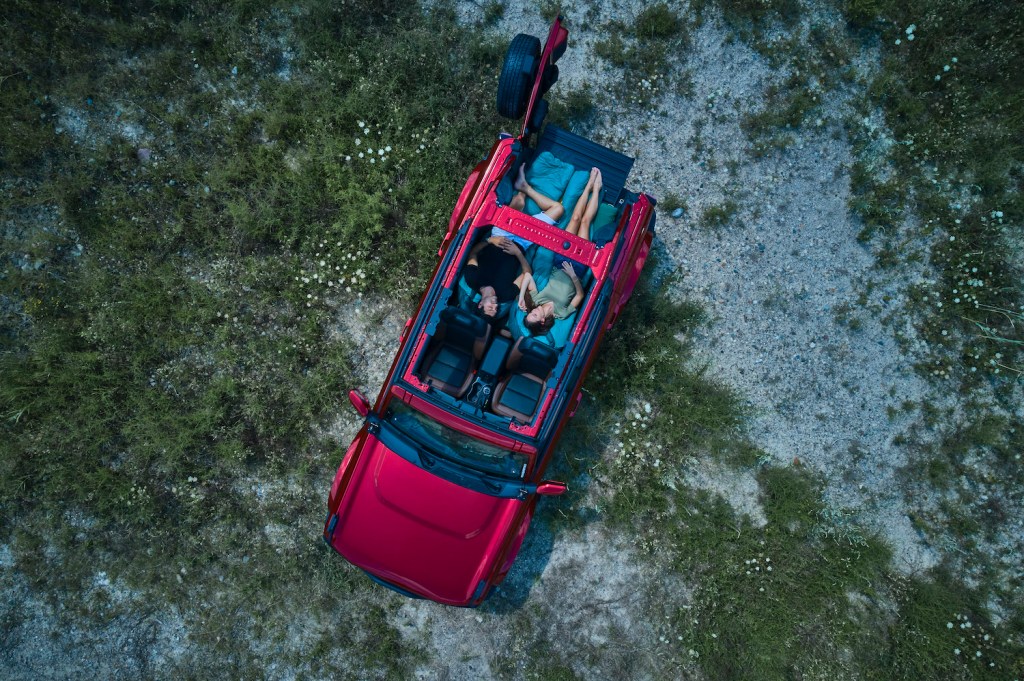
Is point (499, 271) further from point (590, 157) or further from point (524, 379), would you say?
point (590, 157)

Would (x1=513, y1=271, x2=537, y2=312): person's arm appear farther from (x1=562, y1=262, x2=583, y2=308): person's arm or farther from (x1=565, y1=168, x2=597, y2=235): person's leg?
(x1=565, y1=168, x2=597, y2=235): person's leg

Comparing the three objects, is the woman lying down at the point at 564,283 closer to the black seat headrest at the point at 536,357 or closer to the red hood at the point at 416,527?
the black seat headrest at the point at 536,357

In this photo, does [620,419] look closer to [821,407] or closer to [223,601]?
[821,407]

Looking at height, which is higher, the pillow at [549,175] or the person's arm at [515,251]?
the pillow at [549,175]

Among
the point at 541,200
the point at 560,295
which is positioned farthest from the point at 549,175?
the point at 560,295

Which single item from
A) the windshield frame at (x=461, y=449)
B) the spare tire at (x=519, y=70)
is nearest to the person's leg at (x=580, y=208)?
the spare tire at (x=519, y=70)
